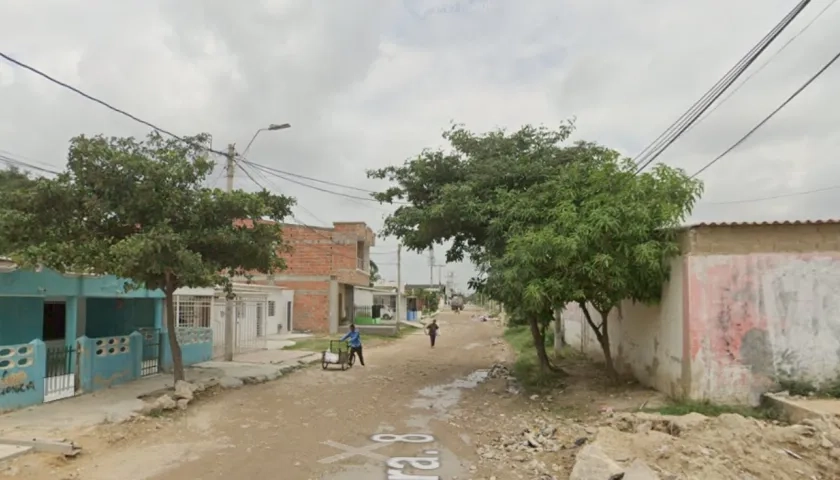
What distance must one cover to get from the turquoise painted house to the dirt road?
2.44 metres

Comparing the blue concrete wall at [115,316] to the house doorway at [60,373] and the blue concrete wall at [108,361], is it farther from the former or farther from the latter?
the house doorway at [60,373]

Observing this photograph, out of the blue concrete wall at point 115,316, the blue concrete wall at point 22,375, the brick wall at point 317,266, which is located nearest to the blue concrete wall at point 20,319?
the blue concrete wall at point 115,316

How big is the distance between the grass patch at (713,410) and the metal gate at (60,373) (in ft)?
37.4

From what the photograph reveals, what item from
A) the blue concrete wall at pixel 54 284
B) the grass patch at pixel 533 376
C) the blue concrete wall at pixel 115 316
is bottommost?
the grass patch at pixel 533 376

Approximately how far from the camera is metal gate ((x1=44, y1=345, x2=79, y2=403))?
12430mm

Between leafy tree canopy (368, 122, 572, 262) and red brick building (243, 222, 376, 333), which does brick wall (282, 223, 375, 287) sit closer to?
red brick building (243, 222, 376, 333)

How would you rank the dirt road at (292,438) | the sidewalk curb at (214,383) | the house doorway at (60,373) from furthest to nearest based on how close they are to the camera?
the house doorway at (60,373)
the sidewalk curb at (214,383)
the dirt road at (292,438)

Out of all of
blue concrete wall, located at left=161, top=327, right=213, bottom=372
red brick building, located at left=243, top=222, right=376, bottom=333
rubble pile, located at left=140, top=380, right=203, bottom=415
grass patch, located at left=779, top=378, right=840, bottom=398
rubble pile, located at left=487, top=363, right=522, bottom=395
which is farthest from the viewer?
red brick building, located at left=243, top=222, right=376, bottom=333

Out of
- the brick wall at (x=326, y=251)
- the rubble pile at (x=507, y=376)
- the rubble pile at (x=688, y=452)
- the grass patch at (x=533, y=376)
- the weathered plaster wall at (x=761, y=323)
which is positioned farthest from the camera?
the brick wall at (x=326, y=251)

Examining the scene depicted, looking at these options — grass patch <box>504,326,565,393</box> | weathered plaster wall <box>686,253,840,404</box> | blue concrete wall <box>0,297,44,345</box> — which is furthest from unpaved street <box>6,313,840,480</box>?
blue concrete wall <box>0,297,44,345</box>

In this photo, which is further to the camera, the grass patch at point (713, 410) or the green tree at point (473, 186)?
the green tree at point (473, 186)

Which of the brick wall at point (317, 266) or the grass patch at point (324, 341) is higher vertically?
the brick wall at point (317, 266)

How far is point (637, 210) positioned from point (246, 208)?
823 cm

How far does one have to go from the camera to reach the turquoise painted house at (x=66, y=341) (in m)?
11.6
